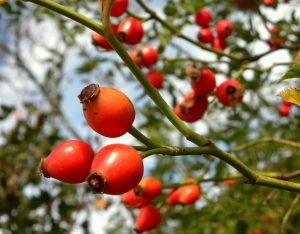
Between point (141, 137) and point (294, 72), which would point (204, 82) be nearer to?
point (294, 72)

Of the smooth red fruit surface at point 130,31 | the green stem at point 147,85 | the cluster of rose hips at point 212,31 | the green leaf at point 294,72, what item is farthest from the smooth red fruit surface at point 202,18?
the green stem at point 147,85

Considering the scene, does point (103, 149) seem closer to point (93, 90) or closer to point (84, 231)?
point (93, 90)

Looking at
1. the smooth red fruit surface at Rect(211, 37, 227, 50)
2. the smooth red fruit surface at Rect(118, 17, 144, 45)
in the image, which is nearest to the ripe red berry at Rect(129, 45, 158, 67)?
the smooth red fruit surface at Rect(118, 17, 144, 45)

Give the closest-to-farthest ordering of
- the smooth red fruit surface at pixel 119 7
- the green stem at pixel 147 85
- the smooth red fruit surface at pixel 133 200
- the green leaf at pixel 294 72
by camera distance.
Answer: the green stem at pixel 147 85 → the green leaf at pixel 294 72 → the smooth red fruit surface at pixel 133 200 → the smooth red fruit surface at pixel 119 7

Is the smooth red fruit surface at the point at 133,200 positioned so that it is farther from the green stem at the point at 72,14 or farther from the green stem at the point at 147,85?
the green stem at the point at 72,14

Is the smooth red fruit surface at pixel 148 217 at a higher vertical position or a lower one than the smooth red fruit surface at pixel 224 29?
lower

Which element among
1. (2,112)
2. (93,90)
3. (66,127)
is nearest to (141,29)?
(93,90)

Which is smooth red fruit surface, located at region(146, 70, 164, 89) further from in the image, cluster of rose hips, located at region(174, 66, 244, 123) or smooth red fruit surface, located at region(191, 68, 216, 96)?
smooth red fruit surface, located at region(191, 68, 216, 96)

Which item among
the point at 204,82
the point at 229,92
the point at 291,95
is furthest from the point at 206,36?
the point at 291,95
